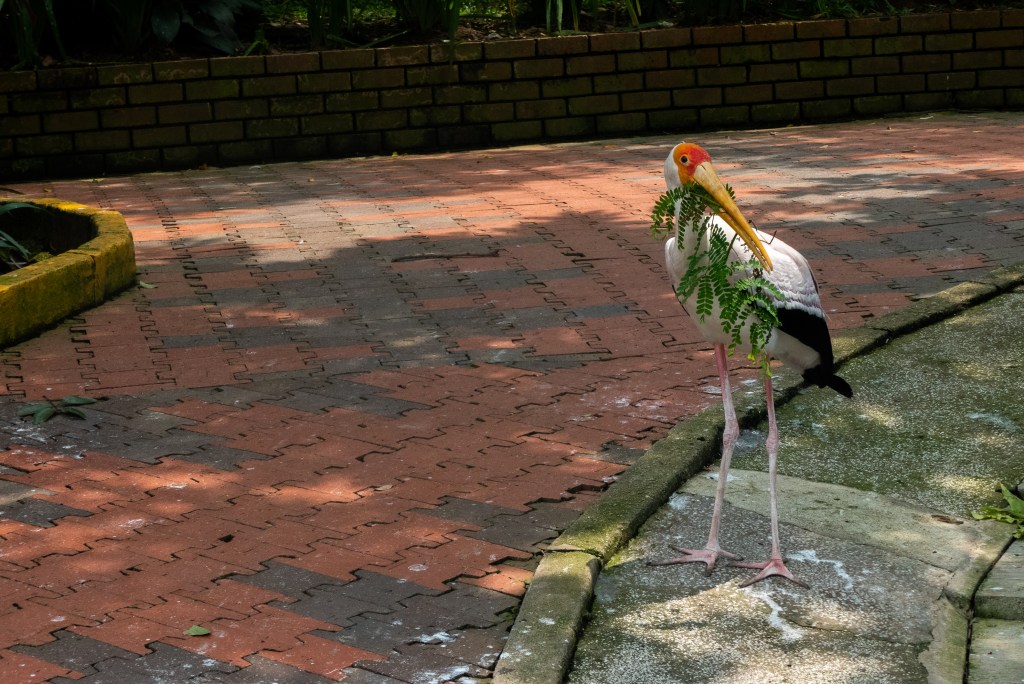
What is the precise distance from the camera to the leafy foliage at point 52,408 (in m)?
5.30

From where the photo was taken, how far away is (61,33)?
11.5 metres

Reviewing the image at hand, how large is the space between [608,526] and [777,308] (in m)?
0.84

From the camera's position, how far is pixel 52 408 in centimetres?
538

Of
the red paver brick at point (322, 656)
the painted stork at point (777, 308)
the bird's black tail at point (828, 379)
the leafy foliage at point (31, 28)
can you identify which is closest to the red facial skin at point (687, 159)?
the painted stork at point (777, 308)

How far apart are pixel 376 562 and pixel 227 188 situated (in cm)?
678

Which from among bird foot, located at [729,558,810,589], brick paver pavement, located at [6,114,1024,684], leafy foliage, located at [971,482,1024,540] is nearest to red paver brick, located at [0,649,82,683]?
brick paver pavement, located at [6,114,1024,684]

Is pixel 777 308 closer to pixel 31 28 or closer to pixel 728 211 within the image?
pixel 728 211

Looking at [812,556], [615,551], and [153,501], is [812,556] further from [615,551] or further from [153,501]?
[153,501]

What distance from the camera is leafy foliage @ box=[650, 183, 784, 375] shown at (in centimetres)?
371

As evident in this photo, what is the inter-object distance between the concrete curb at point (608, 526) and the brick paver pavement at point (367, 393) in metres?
0.10

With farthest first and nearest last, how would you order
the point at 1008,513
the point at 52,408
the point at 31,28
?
the point at 31,28
the point at 52,408
the point at 1008,513

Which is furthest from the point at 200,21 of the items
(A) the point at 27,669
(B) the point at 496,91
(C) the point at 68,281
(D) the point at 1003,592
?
(D) the point at 1003,592

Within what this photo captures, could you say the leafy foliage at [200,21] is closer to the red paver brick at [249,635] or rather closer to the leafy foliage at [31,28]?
the leafy foliage at [31,28]

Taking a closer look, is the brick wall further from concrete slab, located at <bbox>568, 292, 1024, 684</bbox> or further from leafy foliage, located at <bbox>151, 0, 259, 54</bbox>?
concrete slab, located at <bbox>568, 292, 1024, 684</bbox>
